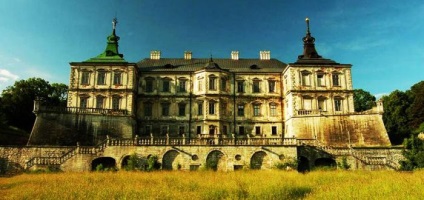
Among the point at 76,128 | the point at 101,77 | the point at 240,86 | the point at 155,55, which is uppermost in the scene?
the point at 155,55

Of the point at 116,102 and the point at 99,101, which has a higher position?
the point at 99,101

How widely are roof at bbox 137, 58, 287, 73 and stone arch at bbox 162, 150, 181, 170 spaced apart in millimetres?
14371

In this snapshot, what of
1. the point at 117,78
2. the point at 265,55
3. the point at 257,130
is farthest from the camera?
the point at 265,55

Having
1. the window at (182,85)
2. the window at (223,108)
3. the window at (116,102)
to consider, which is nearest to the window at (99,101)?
the window at (116,102)

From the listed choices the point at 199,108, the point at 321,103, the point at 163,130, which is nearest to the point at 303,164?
the point at 321,103

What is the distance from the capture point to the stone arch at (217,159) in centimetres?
3069

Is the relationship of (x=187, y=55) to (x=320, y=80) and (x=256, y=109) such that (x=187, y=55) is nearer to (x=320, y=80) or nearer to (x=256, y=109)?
(x=256, y=109)

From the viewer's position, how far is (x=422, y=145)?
93.6 feet

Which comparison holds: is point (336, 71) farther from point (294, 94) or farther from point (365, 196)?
point (365, 196)

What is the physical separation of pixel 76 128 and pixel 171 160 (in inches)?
481

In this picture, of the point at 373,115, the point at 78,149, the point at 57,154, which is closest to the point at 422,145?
the point at 373,115

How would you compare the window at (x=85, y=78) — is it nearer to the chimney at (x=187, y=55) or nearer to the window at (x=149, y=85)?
the window at (x=149, y=85)

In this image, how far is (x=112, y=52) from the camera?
4316 centimetres

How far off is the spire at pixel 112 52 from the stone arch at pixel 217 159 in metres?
18.1
